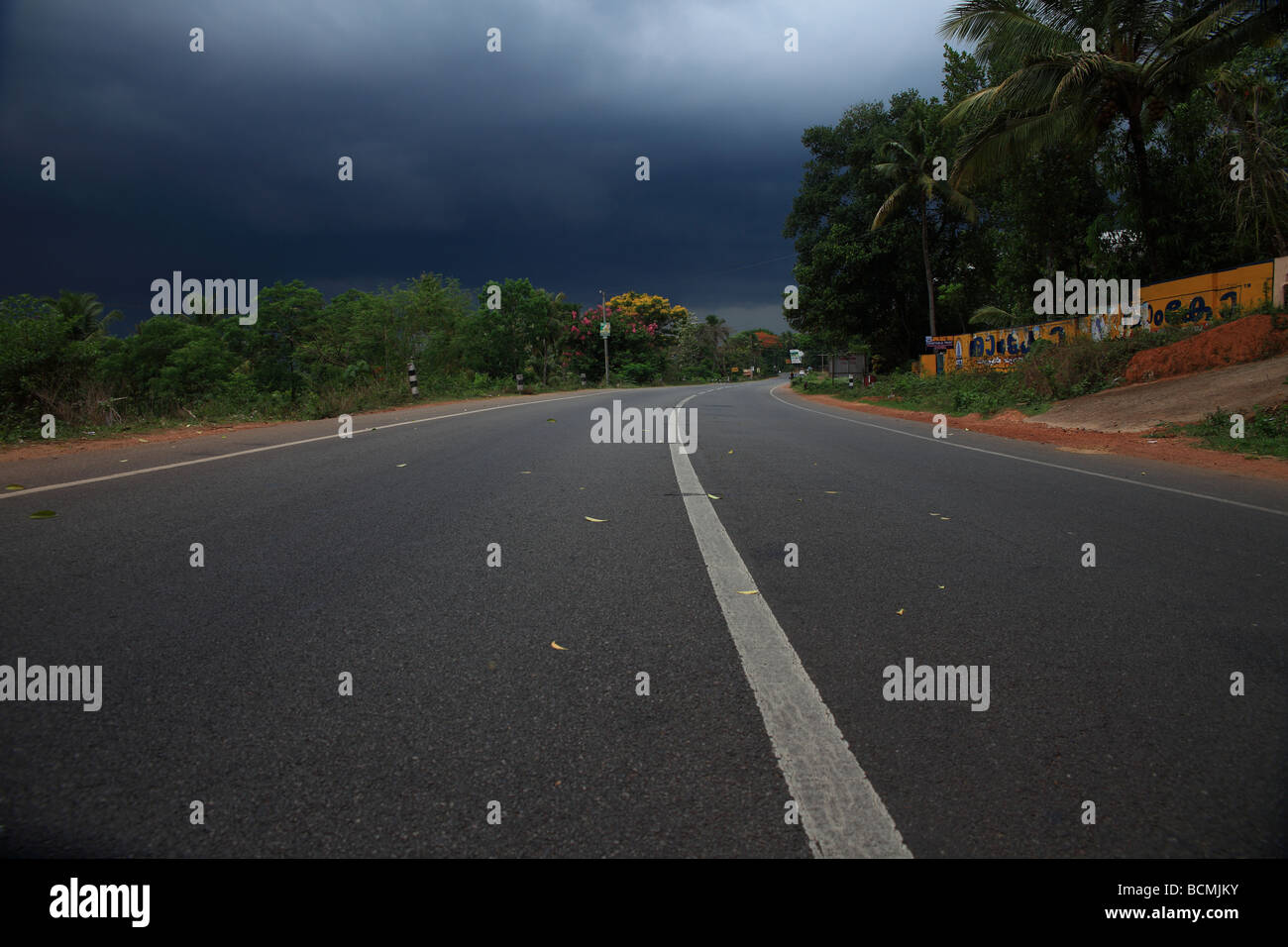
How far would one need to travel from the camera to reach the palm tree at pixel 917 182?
2927 centimetres

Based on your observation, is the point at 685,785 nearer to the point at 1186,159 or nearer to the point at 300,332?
the point at 300,332

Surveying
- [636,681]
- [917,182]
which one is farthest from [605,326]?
[636,681]

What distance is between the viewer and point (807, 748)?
183cm

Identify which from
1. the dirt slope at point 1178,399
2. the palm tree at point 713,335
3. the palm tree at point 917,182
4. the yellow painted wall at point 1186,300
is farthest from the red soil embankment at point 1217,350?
the palm tree at point 713,335

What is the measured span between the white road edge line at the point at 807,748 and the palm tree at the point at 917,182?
30582 millimetres

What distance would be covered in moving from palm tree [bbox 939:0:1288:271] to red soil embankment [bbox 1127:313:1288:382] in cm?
469

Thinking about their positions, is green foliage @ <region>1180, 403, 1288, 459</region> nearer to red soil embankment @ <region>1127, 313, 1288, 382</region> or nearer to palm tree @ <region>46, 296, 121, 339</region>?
red soil embankment @ <region>1127, 313, 1288, 382</region>

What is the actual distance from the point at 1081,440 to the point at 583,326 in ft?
139

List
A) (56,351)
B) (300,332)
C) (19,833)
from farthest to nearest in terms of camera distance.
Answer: (300,332), (56,351), (19,833)

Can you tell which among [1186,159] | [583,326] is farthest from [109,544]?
[583,326]

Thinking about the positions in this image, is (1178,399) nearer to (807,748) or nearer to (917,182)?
(807,748)

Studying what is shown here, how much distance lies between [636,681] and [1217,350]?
16.7 m

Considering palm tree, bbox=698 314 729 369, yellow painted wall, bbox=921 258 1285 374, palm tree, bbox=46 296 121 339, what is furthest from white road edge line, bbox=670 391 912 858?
palm tree, bbox=698 314 729 369
